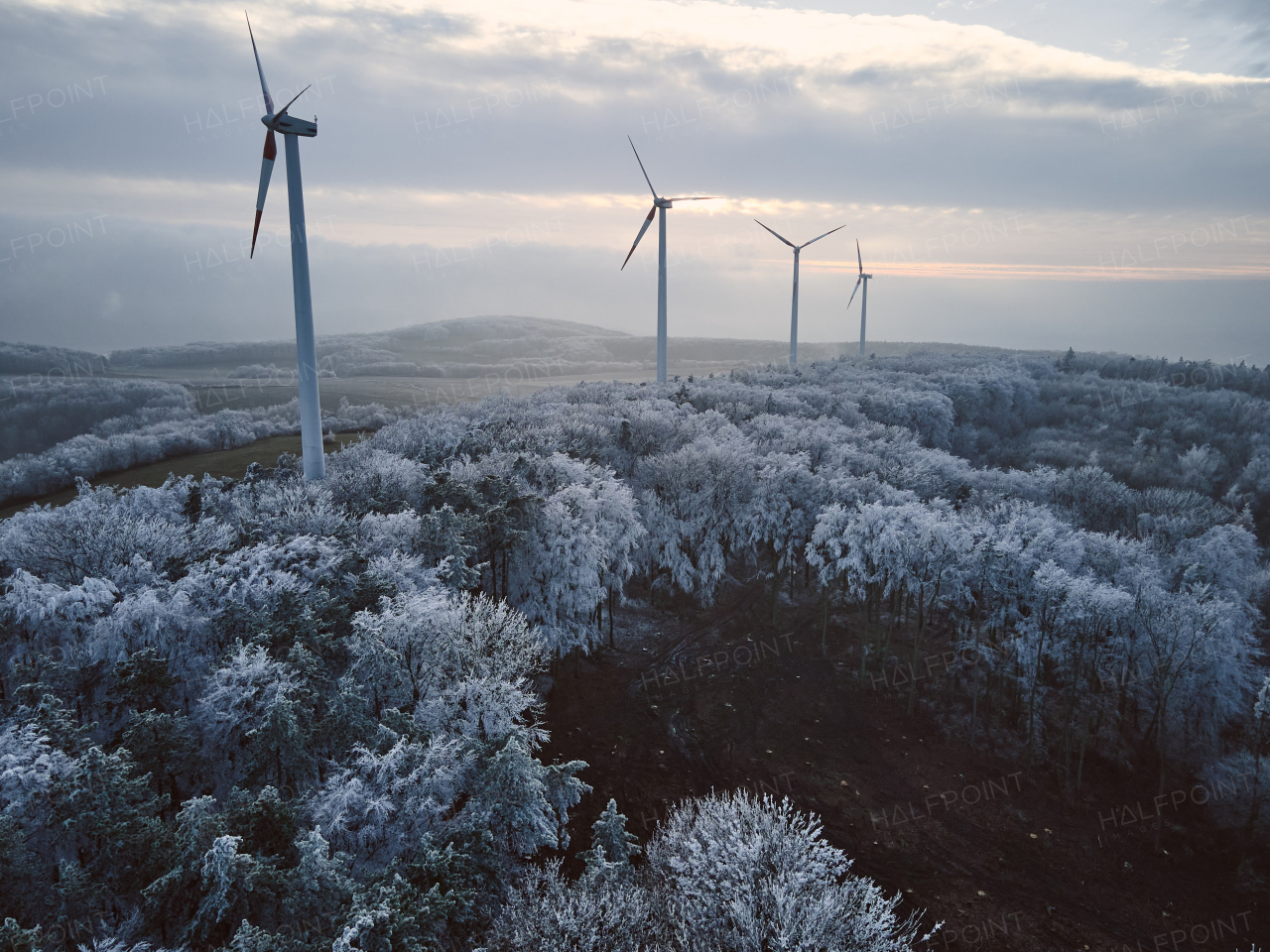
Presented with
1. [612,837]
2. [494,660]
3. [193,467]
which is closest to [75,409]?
[193,467]

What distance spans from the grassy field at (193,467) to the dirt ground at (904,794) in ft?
184

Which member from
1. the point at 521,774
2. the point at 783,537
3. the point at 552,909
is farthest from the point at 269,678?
the point at 783,537

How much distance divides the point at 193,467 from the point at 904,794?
84694 mm

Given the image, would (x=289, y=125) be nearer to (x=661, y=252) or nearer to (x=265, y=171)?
(x=265, y=171)

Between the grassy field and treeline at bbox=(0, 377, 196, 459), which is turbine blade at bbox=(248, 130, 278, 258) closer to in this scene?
the grassy field

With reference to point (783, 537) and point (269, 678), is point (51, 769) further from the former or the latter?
point (783, 537)

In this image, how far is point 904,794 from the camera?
36.8m

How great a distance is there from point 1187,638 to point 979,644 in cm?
1267

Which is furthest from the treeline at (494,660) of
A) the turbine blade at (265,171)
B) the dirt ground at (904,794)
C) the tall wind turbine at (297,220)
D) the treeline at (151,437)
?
the treeline at (151,437)

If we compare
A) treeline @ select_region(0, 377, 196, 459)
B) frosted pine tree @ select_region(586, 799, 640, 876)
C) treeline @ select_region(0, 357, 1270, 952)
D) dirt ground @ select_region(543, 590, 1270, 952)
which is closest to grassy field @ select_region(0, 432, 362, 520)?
treeline @ select_region(0, 377, 196, 459)

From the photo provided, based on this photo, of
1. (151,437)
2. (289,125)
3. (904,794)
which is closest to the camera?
(904,794)

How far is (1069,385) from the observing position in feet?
465

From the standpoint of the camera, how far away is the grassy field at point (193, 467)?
72.3 m

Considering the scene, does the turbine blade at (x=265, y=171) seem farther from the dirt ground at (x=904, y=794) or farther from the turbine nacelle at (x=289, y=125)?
the dirt ground at (x=904, y=794)
